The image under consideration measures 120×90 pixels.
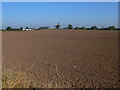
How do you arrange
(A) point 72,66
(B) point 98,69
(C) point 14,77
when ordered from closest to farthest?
(C) point 14,77, (B) point 98,69, (A) point 72,66

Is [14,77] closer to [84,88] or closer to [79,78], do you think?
[84,88]

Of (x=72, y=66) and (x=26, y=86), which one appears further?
(x=72, y=66)

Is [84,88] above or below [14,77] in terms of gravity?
below

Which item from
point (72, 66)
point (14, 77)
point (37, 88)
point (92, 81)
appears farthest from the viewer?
point (72, 66)

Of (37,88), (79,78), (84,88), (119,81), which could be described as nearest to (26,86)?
(37,88)

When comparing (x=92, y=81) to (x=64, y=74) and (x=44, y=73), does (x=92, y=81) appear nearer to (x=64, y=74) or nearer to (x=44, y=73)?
(x=64, y=74)

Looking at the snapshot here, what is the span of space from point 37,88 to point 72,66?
14.4 ft

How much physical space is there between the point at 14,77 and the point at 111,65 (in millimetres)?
5443

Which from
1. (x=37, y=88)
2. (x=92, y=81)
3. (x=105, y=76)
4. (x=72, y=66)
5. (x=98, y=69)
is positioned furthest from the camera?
(x=72, y=66)

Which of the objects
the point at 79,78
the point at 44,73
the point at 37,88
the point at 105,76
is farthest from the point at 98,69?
the point at 37,88

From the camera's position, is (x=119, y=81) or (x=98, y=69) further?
(x=98, y=69)

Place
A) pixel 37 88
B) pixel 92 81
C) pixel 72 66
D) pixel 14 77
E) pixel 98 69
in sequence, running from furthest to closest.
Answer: pixel 72 66
pixel 98 69
pixel 92 81
pixel 14 77
pixel 37 88

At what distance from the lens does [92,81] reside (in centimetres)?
659

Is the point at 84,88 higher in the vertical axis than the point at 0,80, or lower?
lower
